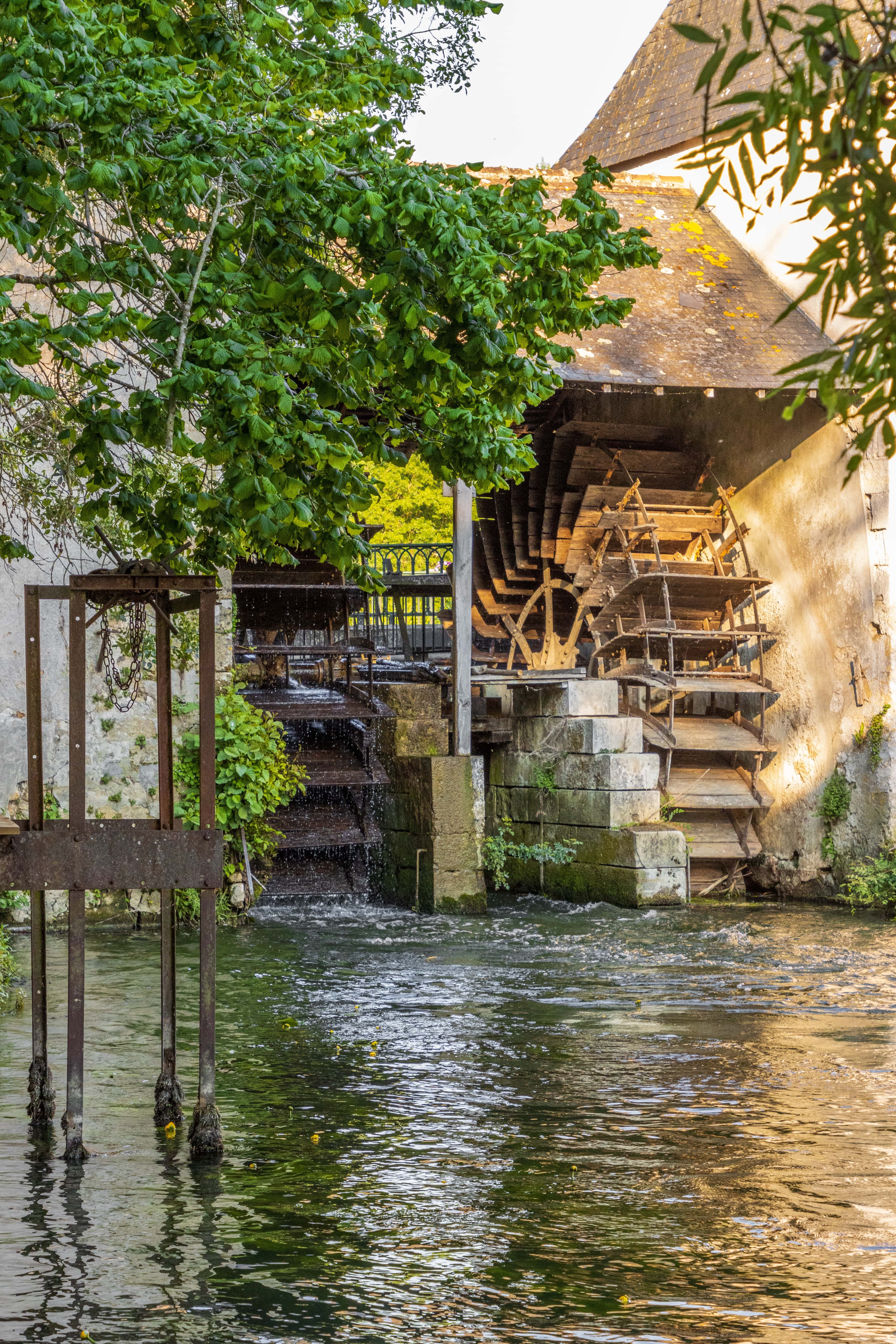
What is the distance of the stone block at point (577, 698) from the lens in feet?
42.5

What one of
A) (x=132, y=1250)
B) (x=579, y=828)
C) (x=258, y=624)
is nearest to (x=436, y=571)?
(x=258, y=624)

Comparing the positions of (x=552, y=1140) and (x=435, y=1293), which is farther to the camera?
(x=552, y=1140)

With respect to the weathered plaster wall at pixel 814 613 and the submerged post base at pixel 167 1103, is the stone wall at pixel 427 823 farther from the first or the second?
the submerged post base at pixel 167 1103

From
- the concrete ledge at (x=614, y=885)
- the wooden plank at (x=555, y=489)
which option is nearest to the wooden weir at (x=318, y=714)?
the concrete ledge at (x=614, y=885)

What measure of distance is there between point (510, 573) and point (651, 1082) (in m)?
12.0

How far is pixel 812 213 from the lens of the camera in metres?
1.98

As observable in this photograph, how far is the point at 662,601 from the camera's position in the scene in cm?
1480

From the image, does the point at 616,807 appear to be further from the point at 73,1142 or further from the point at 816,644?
the point at 73,1142

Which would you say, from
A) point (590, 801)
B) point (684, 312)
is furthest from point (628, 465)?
point (590, 801)

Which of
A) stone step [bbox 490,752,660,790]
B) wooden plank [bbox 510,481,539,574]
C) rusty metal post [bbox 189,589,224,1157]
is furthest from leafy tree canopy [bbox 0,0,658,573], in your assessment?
wooden plank [bbox 510,481,539,574]

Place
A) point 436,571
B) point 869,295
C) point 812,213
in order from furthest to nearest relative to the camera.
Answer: point 436,571 < point 812,213 < point 869,295

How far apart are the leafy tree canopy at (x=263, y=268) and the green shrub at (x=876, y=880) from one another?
717 cm

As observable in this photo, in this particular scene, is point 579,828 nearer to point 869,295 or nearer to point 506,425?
point 506,425

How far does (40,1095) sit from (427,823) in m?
6.90
